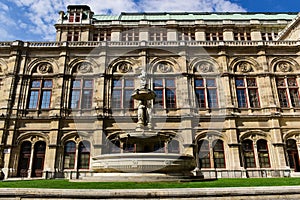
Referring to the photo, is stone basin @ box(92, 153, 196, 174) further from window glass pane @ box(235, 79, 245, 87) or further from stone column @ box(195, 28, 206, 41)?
stone column @ box(195, 28, 206, 41)

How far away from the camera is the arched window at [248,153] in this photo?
776 inches

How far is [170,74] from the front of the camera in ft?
73.2

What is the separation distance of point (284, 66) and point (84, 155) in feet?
67.8

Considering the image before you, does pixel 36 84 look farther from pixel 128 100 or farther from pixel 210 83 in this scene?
pixel 210 83

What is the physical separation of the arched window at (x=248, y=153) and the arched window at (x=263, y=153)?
1.87 ft

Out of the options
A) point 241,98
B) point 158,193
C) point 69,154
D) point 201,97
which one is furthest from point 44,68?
point 158,193

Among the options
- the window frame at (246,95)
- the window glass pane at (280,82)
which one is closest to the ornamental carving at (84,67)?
the window frame at (246,95)

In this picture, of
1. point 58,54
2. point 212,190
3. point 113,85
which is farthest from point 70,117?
point 212,190

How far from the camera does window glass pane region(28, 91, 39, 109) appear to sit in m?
21.2

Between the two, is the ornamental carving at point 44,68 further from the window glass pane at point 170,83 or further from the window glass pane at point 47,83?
the window glass pane at point 170,83

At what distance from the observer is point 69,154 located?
65.2ft

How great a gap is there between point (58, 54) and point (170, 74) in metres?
11.2

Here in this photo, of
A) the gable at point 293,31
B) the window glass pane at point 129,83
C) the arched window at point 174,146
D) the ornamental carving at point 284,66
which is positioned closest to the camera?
the arched window at point 174,146

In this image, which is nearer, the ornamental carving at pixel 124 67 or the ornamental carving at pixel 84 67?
the ornamental carving at pixel 84 67
